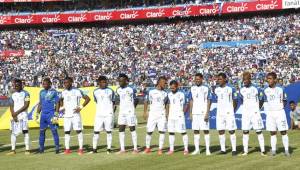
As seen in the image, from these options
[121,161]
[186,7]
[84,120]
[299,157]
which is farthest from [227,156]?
[186,7]

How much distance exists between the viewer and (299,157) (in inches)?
595

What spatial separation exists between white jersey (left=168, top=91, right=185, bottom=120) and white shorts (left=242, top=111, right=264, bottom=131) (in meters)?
1.96

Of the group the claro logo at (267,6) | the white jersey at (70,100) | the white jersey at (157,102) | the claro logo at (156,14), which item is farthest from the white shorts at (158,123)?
the claro logo at (156,14)

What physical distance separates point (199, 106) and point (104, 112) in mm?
2904

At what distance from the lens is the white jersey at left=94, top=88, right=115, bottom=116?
1716cm

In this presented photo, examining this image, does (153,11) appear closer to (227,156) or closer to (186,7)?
(186,7)

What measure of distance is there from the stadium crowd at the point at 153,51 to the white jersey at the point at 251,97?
2735 cm

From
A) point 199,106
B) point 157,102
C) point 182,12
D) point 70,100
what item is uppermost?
point 182,12

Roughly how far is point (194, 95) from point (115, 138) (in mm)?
5675

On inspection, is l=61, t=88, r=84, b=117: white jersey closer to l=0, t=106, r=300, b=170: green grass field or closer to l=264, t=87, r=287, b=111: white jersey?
l=0, t=106, r=300, b=170: green grass field

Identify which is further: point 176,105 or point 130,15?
Answer: point 130,15

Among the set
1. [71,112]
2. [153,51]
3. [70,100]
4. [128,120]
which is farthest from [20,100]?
[153,51]

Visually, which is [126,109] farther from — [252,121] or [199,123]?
[252,121]

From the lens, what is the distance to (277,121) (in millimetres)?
15672
